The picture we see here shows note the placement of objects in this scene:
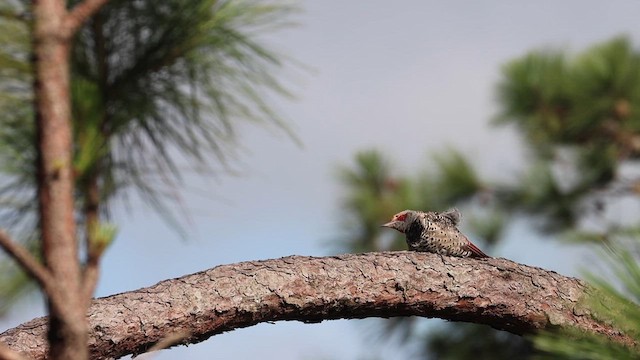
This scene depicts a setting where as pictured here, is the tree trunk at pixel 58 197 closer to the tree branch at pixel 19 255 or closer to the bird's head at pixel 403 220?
the tree branch at pixel 19 255

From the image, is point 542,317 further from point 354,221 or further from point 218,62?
point 354,221

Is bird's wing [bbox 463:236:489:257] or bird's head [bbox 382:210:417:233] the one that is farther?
bird's head [bbox 382:210:417:233]

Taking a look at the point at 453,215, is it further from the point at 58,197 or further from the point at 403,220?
the point at 58,197

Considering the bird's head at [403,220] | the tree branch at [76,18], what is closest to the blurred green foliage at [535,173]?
the bird's head at [403,220]

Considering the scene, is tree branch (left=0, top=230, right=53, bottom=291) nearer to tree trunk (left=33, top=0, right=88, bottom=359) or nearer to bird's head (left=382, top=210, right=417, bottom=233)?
tree trunk (left=33, top=0, right=88, bottom=359)

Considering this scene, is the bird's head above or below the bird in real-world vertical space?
above

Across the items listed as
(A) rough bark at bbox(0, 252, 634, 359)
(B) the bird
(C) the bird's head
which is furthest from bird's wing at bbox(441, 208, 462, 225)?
(A) rough bark at bbox(0, 252, 634, 359)
